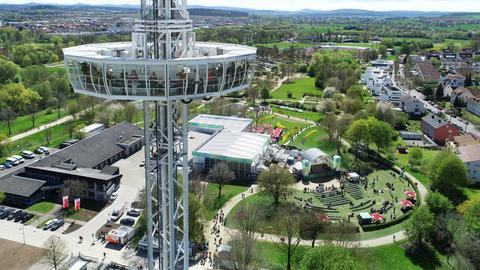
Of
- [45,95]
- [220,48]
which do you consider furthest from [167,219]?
[45,95]

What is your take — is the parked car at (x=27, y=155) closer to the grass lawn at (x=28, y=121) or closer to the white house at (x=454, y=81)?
the grass lawn at (x=28, y=121)

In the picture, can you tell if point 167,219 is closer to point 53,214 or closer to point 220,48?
point 220,48

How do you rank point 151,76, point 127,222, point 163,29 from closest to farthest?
point 151,76 < point 163,29 < point 127,222

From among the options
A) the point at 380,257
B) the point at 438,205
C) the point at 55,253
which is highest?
the point at 438,205

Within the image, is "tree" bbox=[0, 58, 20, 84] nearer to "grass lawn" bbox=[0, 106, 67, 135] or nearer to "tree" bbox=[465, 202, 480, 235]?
"grass lawn" bbox=[0, 106, 67, 135]

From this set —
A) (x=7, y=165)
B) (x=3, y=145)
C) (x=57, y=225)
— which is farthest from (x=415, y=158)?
(x=3, y=145)

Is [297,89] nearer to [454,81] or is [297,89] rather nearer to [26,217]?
[454,81]

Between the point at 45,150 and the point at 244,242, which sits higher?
the point at 244,242
